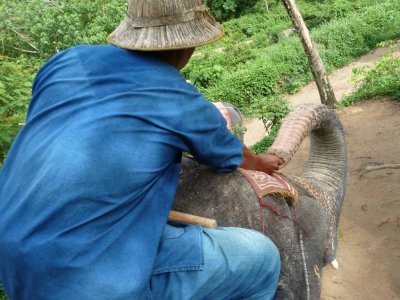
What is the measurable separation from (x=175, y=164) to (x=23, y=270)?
1.89ft

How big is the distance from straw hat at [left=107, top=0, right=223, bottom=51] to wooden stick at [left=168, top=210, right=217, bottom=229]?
2.04 feet

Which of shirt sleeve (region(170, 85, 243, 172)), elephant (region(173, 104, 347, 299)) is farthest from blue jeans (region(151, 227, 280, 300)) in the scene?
shirt sleeve (region(170, 85, 243, 172))

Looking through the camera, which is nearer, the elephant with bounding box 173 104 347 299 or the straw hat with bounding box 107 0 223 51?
the straw hat with bounding box 107 0 223 51

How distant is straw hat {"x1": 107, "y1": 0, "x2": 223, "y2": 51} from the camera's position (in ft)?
5.35

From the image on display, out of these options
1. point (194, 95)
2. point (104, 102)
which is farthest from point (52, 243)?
point (194, 95)

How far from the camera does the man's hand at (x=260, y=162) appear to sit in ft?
6.48

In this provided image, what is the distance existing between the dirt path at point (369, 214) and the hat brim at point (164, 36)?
7.12 feet

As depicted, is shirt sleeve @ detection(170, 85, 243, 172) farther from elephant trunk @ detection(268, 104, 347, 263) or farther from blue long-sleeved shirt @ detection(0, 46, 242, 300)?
elephant trunk @ detection(268, 104, 347, 263)

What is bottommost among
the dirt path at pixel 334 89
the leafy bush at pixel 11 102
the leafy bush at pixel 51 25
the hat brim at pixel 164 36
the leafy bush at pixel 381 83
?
the dirt path at pixel 334 89

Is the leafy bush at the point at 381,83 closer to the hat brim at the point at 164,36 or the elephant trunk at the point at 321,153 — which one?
the elephant trunk at the point at 321,153

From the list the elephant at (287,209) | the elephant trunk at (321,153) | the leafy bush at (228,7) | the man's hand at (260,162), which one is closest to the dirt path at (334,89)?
the elephant trunk at (321,153)

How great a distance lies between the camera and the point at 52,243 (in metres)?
1.37

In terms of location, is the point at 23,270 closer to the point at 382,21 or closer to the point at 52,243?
the point at 52,243

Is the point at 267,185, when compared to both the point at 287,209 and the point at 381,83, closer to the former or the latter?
the point at 287,209
